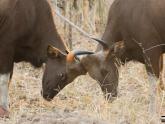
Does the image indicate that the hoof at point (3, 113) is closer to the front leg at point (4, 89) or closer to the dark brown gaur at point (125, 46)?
the front leg at point (4, 89)

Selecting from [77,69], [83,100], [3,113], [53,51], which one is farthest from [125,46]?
[3,113]

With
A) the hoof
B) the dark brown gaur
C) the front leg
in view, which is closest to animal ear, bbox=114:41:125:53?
the dark brown gaur

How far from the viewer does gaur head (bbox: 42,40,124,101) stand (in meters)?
9.35

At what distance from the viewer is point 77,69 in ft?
31.1

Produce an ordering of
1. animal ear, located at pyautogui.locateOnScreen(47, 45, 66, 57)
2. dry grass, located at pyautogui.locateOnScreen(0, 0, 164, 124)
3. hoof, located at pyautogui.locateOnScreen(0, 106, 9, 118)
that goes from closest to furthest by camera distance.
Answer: dry grass, located at pyautogui.locateOnScreen(0, 0, 164, 124) → hoof, located at pyautogui.locateOnScreen(0, 106, 9, 118) → animal ear, located at pyautogui.locateOnScreen(47, 45, 66, 57)

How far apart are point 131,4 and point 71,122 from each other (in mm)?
3508

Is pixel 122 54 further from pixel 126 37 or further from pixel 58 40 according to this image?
pixel 58 40

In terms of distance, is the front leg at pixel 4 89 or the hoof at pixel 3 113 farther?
the front leg at pixel 4 89

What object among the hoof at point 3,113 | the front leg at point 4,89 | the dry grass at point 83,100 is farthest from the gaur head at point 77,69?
the hoof at point 3,113

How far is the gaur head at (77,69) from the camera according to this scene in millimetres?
9352

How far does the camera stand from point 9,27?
877cm

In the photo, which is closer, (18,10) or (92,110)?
(92,110)

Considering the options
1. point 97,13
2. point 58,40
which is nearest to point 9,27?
point 58,40

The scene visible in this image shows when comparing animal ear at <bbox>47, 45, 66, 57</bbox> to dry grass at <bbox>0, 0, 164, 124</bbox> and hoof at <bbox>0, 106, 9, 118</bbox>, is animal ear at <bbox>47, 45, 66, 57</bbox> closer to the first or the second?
dry grass at <bbox>0, 0, 164, 124</bbox>
